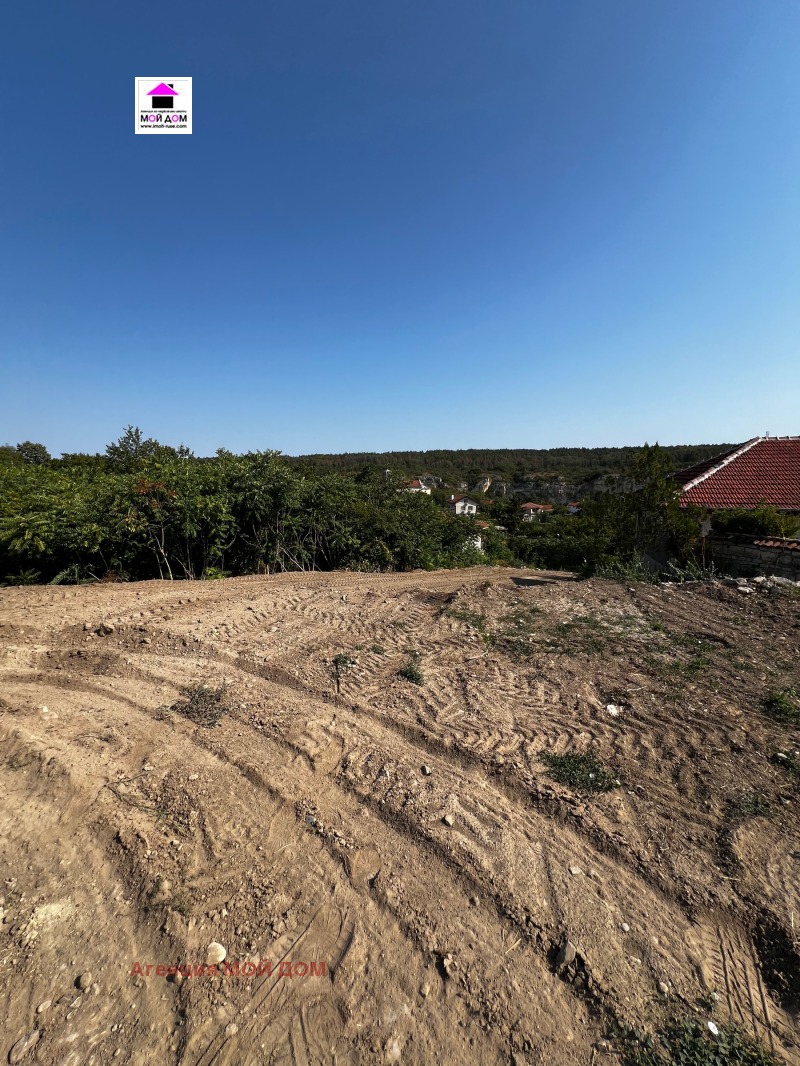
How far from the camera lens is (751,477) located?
1421 centimetres

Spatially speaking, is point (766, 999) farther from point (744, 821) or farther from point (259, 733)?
point (259, 733)

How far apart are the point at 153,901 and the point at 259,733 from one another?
4.79 feet

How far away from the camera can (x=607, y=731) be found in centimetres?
365

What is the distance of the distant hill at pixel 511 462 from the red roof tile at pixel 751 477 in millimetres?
49466

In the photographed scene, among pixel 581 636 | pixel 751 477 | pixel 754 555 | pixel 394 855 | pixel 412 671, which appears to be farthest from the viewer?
pixel 751 477

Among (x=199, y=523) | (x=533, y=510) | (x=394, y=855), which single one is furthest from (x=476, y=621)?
(x=533, y=510)

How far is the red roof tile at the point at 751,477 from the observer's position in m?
13.3

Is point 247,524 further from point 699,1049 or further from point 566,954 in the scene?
point 699,1049

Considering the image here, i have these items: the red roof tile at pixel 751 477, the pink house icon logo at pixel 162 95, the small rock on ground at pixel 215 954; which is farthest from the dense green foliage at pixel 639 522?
the pink house icon logo at pixel 162 95

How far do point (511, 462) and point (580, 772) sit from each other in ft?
313

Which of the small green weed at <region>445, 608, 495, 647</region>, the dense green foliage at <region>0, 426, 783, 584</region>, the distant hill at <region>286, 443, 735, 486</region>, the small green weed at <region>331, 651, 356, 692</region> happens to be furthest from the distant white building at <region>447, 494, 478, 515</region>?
the small green weed at <region>331, 651, 356, 692</region>

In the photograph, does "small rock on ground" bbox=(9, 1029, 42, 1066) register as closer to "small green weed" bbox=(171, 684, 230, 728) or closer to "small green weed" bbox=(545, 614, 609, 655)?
"small green weed" bbox=(171, 684, 230, 728)

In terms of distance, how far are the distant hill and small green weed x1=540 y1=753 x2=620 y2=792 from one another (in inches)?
2339

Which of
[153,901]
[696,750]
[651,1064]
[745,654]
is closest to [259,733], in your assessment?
[153,901]
